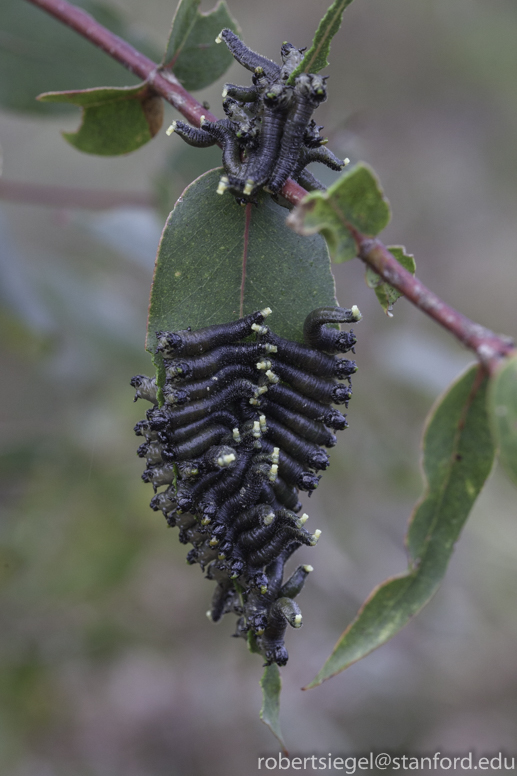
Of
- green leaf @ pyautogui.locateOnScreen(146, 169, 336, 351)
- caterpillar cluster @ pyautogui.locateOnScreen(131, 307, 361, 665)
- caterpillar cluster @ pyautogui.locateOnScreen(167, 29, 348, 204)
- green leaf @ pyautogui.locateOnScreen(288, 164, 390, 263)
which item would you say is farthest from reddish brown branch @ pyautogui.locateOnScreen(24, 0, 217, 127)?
green leaf @ pyautogui.locateOnScreen(288, 164, 390, 263)

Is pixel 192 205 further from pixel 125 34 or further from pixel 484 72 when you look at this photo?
pixel 484 72

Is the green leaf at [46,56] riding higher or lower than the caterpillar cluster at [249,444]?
higher

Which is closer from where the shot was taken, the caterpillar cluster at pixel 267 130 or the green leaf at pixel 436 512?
the green leaf at pixel 436 512

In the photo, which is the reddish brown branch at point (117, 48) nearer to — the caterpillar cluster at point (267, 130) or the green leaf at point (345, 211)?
the caterpillar cluster at point (267, 130)

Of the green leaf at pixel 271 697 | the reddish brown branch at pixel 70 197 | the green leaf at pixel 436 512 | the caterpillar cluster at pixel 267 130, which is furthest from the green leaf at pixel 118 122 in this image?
the green leaf at pixel 271 697

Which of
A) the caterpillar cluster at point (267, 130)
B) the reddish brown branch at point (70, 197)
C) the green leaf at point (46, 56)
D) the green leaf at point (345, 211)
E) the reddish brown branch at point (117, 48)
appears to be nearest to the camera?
the green leaf at point (345, 211)

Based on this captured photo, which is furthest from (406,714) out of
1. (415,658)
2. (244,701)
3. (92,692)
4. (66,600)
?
(66,600)

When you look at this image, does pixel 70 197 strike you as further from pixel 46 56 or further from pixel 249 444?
pixel 249 444
